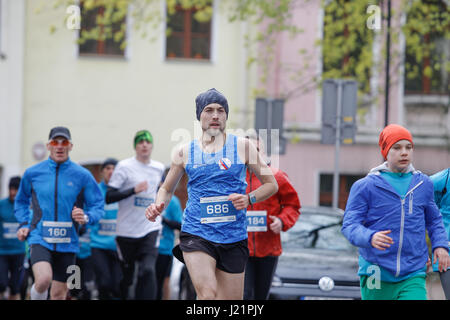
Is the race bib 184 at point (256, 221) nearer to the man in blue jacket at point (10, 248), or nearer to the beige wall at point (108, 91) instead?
the man in blue jacket at point (10, 248)

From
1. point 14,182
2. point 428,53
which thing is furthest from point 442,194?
point 428,53

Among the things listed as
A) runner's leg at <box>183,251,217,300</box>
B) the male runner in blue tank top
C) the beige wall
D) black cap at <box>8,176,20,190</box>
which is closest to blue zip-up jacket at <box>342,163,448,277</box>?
the male runner in blue tank top

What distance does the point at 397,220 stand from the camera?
241 inches

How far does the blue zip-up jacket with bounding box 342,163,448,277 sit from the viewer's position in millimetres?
6090

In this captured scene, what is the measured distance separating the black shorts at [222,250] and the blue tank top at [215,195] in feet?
0.12

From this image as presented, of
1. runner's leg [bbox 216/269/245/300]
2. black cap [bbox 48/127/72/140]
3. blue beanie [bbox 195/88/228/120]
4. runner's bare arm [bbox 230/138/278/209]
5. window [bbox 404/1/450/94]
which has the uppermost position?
window [bbox 404/1/450/94]

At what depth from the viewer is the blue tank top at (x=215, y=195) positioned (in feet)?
20.4

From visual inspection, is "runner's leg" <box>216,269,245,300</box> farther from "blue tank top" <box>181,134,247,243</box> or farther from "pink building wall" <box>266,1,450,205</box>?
"pink building wall" <box>266,1,450,205</box>

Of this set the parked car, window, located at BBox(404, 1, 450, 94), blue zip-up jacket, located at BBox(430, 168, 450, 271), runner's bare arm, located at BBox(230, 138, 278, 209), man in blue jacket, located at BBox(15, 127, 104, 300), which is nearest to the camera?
runner's bare arm, located at BBox(230, 138, 278, 209)

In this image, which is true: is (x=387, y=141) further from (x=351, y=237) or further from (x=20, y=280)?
(x=20, y=280)

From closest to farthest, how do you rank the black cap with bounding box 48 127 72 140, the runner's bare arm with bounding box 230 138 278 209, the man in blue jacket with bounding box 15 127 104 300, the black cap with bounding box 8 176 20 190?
the runner's bare arm with bounding box 230 138 278 209
the man in blue jacket with bounding box 15 127 104 300
the black cap with bounding box 48 127 72 140
the black cap with bounding box 8 176 20 190

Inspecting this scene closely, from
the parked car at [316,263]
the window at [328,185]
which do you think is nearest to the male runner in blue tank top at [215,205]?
the parked car at [316,263]

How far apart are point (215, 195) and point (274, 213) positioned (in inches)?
91.1

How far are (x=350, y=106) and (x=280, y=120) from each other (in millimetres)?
1309
